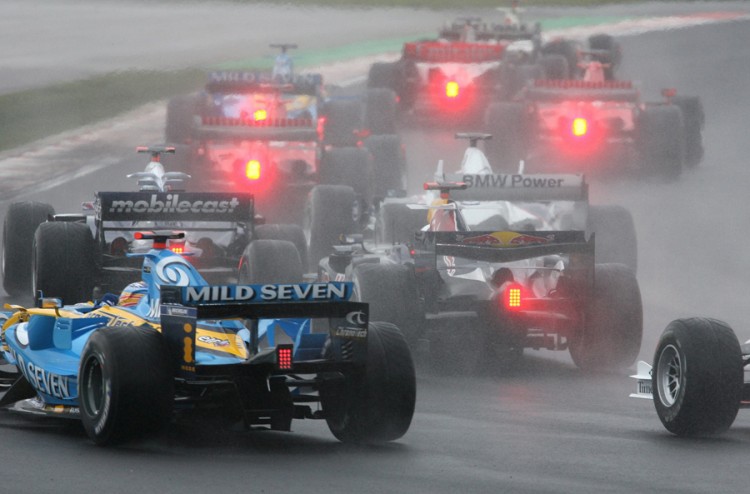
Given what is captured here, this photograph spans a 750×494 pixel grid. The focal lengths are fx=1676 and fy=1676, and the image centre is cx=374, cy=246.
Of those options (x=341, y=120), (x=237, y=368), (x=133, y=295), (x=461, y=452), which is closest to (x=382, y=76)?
(x=341, y=120)

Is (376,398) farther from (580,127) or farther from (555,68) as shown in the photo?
(555,68)

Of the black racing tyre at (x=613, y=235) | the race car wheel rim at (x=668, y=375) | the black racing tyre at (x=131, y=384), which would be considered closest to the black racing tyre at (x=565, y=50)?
the black racing tyre at (x=613, y=235)

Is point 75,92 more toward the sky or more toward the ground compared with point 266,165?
more toward the sky

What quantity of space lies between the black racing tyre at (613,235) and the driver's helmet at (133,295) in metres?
9.12

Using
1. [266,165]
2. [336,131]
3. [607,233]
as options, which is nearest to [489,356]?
[607,233]

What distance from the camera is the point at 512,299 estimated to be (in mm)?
16219

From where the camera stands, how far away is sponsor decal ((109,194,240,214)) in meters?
18.2

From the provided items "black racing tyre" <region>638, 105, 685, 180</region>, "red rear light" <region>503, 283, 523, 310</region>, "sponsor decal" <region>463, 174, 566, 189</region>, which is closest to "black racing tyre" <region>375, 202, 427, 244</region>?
"sponsor decal" <region>463, 174, 566, 189</region>

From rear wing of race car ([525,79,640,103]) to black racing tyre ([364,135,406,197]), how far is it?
3.81 meters

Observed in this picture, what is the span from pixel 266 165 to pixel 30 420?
46.8 ft

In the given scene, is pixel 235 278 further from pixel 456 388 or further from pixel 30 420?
pixel 30 420

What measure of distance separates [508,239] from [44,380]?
19.3ft

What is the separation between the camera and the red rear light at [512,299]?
53.2 ft

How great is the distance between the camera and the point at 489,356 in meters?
16.6
